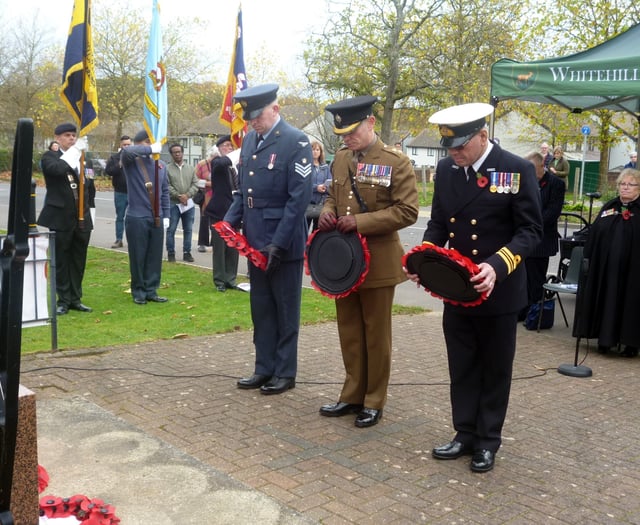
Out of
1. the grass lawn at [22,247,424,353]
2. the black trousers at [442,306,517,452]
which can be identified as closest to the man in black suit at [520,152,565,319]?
the grass lawn at [22,247,424,353]

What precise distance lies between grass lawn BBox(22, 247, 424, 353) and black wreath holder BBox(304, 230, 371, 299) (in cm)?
296

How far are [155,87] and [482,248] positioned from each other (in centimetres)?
669

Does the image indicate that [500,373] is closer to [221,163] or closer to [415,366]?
[415,366]

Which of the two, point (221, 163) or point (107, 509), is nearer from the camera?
point (107, 509)

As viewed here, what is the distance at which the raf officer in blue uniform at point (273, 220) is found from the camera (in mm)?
5805

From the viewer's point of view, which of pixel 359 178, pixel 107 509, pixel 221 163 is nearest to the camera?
pixel 107 509

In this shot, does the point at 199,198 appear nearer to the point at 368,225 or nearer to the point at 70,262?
the point at 70,262

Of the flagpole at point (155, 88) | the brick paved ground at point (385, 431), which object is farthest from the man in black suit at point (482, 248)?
the flagpole at point (155, 88)

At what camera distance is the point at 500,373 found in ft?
15.4

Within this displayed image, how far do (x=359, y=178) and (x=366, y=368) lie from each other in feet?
4.47

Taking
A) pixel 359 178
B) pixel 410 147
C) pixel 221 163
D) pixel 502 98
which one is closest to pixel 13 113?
pixel 221 163

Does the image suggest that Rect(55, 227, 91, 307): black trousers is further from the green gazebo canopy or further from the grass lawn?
the green gazebo canopy

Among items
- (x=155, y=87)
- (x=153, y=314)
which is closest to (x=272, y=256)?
(x=153, y=314)

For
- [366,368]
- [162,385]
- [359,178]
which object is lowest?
[162,385]
